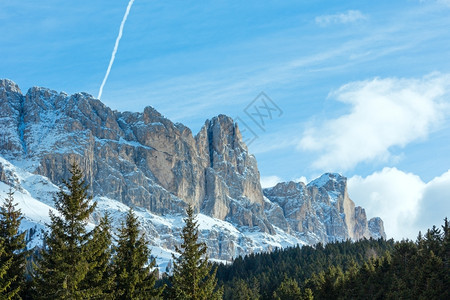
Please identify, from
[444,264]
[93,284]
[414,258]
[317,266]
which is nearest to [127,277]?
[93,284]

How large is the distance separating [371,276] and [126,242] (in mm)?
72717

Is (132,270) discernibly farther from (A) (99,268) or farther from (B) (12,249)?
(B) (12,249)

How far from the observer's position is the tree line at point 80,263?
38125 mm

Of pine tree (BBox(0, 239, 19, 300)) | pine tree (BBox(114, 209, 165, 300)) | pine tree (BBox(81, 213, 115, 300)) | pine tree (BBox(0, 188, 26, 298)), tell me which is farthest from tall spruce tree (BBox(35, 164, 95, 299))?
pine tree (BBox(114, 209, 165, 300))

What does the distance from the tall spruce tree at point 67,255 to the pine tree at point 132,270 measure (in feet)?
14.4

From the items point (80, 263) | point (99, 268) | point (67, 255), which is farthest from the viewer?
point (99, 268)

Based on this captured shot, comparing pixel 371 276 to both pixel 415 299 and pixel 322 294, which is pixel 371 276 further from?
pixel 415 299

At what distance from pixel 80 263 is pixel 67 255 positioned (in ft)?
3.87

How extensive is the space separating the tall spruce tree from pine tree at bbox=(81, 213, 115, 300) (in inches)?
20.4

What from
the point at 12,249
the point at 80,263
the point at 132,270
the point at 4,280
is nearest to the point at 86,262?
the point at 80,263

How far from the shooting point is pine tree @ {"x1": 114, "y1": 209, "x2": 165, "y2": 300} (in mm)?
44375

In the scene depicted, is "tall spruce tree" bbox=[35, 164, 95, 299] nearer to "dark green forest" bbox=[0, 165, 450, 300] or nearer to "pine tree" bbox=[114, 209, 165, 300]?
"dark green forest" bbox=[0, 165, 450, 300]

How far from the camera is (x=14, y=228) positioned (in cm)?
4359

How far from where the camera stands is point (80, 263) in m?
38.0
